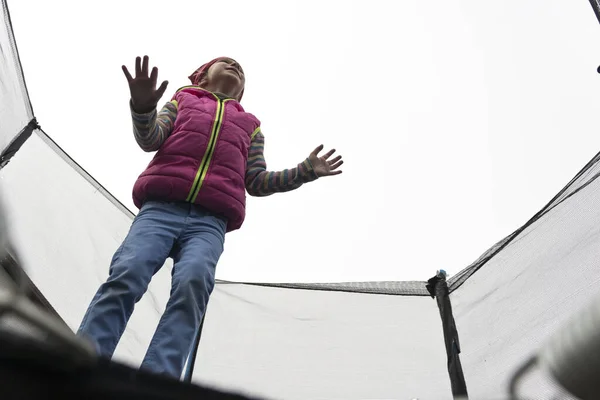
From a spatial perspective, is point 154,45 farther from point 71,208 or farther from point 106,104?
point 71,208

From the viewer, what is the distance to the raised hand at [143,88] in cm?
113

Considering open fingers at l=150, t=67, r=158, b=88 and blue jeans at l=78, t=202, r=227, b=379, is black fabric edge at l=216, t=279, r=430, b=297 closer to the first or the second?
blue jeans at l=78, t=202, r=227, b=379

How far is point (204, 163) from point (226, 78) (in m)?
0.46

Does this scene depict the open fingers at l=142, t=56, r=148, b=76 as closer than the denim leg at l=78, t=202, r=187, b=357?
No

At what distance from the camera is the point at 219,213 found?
126 cm

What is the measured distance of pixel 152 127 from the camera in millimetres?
1253

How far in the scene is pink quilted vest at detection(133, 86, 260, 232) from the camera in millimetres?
1232

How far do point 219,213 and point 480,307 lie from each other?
755mm

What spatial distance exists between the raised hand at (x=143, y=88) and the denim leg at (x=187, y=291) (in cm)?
24

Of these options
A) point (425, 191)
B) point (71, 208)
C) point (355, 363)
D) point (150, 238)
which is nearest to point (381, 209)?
point (425, 191)

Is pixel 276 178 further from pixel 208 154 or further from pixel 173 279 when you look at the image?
pixel 173 279

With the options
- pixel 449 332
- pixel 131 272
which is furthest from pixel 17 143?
pixel 449 332

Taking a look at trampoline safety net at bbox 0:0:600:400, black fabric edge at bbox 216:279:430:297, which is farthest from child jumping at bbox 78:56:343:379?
black fabric edge at bbox 216:279:430:297

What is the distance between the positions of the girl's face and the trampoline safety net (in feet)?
1.52
